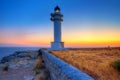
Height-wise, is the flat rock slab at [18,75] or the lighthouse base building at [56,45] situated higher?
the lighthouse base building at [56,45]

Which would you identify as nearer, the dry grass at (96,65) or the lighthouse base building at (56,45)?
the dry grass at (96,65)

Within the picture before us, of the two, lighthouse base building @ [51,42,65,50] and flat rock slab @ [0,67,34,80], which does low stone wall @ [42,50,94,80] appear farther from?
lighthouse base building @ [51,42,65,50]

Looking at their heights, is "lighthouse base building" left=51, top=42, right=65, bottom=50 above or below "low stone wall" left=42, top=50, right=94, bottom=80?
above

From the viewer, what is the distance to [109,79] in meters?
4.69

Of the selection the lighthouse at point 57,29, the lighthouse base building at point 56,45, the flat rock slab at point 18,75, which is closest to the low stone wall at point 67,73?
the flat rock slab at point 18,75

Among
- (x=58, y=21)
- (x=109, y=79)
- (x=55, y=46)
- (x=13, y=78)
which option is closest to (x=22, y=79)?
(x=13, y=78)

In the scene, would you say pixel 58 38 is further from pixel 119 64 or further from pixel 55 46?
pixel 119 64

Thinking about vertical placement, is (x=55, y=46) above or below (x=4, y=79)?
above

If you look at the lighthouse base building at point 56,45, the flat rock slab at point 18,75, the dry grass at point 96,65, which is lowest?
the flat rock slab at point 18,75

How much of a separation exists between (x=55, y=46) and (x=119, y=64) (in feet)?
59.6

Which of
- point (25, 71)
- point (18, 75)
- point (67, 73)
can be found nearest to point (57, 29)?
point (25, 71)

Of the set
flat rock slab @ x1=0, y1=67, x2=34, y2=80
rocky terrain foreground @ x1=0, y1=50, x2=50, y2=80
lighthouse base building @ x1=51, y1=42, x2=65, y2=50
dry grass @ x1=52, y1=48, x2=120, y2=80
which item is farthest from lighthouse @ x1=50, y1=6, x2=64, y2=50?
dry grass @ x1=52, y1=48, x2=120, y2=80

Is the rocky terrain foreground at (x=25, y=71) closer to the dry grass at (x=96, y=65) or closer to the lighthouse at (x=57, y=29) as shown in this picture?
the dry grass at (x=96, y=65)

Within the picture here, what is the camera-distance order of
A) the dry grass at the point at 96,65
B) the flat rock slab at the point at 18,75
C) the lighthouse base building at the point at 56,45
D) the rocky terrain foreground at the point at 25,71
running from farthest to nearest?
the lighthouse base building at the point at 56,45, the flat rock slab at the point at 18,75, the rocky terrain foreground at the point at 25,71, the dry grass at the point at 96,65
